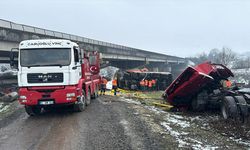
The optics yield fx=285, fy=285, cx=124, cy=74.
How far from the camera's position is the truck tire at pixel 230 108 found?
10469 millimetres

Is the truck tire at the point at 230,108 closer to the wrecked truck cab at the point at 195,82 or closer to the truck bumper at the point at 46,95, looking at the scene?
the wrecked truck cab at the point at 195,82

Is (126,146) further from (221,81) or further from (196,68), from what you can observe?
(221,81)

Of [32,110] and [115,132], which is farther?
[32,110]

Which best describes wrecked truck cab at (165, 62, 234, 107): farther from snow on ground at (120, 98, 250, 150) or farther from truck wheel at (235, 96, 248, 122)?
truck wheel at (235, 96, 248, 122)

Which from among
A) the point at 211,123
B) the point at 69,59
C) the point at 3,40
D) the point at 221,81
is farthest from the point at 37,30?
the point at 211,123

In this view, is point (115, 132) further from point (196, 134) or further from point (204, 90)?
point (204, 90)

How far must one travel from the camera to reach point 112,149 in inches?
285

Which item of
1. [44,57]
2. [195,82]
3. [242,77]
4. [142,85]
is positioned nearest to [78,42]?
[142,85]

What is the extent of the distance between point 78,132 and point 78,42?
93.1 ft

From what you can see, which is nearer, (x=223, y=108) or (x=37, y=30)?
(x=223, y=108)

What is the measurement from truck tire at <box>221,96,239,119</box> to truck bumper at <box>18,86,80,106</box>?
6054 millimetres

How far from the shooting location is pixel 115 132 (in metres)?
8.80

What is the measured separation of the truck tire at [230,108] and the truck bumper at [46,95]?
6.05 m

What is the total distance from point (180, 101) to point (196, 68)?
2220 mm
